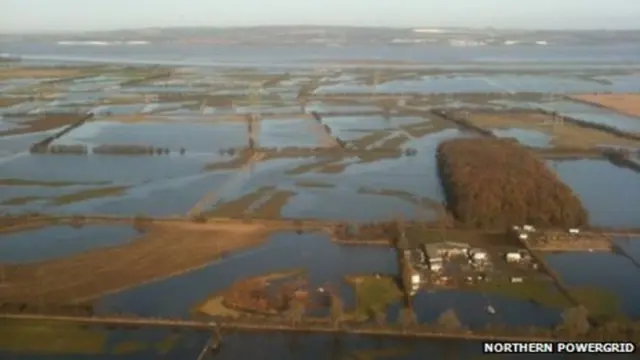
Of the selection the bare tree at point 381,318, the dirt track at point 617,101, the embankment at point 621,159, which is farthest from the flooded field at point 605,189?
the dirt track at point 617,101

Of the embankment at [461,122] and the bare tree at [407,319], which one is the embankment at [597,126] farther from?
the bare tree at [407,319]

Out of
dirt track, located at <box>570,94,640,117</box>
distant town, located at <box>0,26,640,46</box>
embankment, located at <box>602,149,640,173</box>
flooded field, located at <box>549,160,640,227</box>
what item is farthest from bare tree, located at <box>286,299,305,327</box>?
distant town, located at <box>0,26,640,46</box>

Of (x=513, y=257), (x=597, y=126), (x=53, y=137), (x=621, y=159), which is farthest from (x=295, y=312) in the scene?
(x=597, y=126)

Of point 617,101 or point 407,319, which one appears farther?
point 617,101

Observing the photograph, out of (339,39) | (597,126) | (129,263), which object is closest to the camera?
(129,263)

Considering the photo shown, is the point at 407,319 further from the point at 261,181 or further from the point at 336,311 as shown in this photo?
the point at 261,181

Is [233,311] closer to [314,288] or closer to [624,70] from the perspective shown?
[314,288]
